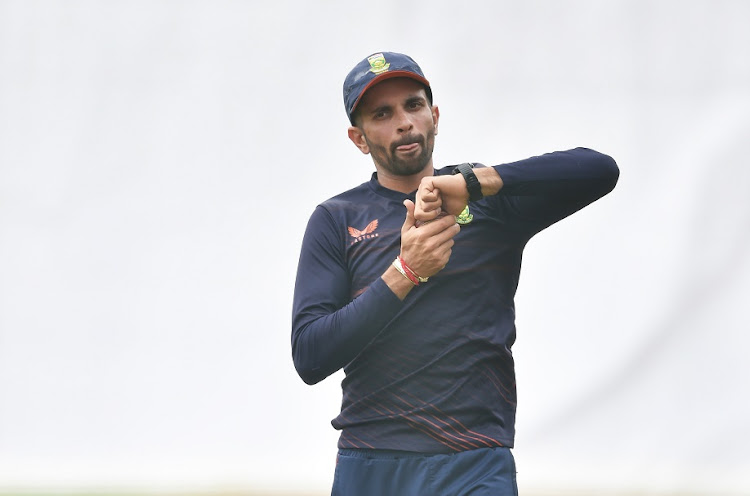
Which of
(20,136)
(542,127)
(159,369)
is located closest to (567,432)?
(542,127)

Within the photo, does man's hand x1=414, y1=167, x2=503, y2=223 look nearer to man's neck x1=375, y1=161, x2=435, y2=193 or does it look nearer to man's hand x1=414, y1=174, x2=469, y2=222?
man's hand x1=414, y1=174, x2=469, y2=222

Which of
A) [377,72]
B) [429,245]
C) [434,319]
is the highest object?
[377,72]

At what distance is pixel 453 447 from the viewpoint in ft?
6.69

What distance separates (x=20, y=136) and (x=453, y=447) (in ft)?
7.70

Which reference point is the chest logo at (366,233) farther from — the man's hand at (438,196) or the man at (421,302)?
the man's hand at (438,196)

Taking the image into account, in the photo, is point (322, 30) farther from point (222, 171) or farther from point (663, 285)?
point (663, 285)

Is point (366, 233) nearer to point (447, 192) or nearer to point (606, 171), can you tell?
point (447, 192)

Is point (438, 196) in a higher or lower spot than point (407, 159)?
lower

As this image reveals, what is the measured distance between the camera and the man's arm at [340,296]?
2023mm

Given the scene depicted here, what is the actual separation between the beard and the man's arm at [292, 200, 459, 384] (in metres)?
0.18

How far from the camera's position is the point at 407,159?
2.25 m

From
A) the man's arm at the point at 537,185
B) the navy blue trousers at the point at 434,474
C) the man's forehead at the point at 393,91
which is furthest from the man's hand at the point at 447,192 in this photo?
the navy blue trousers at the point at 434,474

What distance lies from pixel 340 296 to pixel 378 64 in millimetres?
514

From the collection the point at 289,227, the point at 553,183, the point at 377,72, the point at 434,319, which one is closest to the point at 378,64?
the point at 377,72
